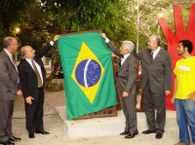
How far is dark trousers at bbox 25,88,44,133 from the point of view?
745 cm

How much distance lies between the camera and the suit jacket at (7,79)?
6848mm

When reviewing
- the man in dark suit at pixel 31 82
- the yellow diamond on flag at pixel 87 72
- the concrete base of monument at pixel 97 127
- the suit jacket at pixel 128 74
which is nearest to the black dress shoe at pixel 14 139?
the man in dark suit at pixel 31 82

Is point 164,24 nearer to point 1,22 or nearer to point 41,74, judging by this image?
point 41,74

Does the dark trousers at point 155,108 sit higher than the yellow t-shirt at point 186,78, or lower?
lower

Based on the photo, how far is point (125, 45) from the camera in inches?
287

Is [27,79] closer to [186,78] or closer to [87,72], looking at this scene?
[87,72]

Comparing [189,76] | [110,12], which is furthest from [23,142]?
[110,12]

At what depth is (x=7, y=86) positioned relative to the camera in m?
6.93

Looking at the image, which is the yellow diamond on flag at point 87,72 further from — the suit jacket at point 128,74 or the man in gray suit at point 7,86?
the man in gray suit at point 7,86

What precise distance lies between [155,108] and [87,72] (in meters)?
1.62

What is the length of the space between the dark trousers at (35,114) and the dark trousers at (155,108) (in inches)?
85.9

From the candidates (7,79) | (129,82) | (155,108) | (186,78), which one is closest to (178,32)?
(155,108)

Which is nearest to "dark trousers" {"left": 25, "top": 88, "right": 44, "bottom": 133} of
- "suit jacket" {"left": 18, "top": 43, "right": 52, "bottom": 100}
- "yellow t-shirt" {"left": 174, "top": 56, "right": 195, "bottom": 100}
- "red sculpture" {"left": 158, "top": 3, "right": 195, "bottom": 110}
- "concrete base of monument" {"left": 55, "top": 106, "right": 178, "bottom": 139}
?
"suit jacket" {"left": 18, "top": 43, "right": 52, "bottom": 100}

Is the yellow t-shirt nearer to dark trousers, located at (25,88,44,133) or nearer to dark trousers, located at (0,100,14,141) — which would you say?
dark trousers, located at (25,88,44,133)
